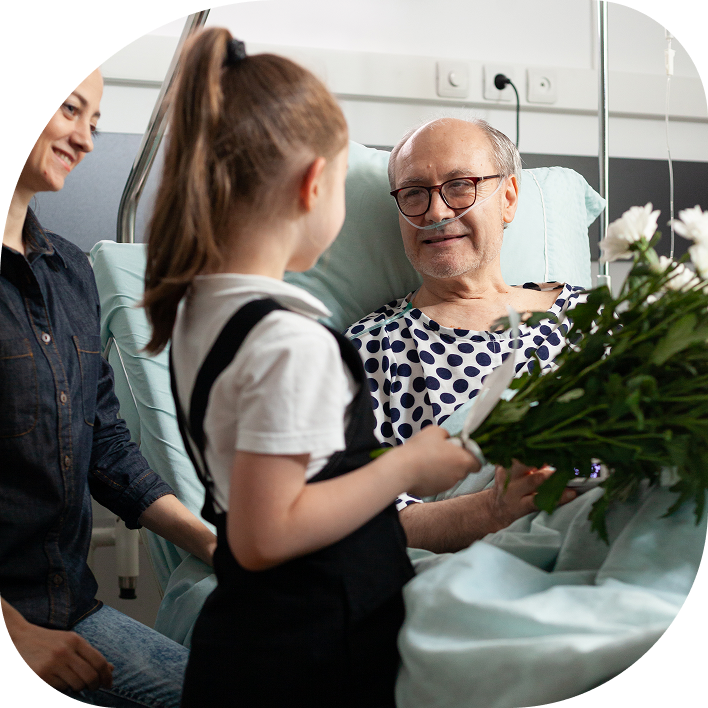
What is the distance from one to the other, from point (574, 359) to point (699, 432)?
0.50ft

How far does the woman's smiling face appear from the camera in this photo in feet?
3.03

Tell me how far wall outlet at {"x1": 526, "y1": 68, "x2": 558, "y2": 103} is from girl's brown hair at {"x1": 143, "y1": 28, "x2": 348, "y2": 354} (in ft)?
6.18

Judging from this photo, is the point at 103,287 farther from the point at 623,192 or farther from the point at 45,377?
the point at 623,192

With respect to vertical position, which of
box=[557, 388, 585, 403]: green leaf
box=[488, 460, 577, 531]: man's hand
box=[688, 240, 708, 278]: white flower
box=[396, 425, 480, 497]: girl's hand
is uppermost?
box=[688, 240, 708, 278]: white flower

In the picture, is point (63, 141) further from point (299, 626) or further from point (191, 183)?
point (299, 626)

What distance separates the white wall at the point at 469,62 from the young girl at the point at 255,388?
4.98 ft

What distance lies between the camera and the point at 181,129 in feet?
2.31

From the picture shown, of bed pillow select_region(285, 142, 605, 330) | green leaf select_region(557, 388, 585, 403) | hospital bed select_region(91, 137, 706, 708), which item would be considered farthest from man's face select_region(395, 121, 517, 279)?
green leaf select_region(557, 388, 585, 403)

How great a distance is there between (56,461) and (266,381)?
48 cm

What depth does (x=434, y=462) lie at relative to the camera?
2.32 feet

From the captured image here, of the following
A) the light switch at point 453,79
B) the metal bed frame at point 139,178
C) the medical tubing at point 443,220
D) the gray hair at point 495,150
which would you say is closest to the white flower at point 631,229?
the metal bed frame at point 139,178

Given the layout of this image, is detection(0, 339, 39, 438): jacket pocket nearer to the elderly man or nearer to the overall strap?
the overall strap

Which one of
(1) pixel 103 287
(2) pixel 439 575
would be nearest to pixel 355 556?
(2) pixel 439 575

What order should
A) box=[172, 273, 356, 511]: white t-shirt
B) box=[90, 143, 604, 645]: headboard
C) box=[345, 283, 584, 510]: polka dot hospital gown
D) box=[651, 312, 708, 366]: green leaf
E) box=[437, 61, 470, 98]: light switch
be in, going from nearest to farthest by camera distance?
box=[172, 273, 356, 511]: white t-shirt, box=[651, 312, 708, 366]: green leaf, box=[90, 143, 604, 645]: headboard, box=[345, 283, 584, 510]: polka dot hospital gown, box=[437, 61, 470, 98]: light switch
